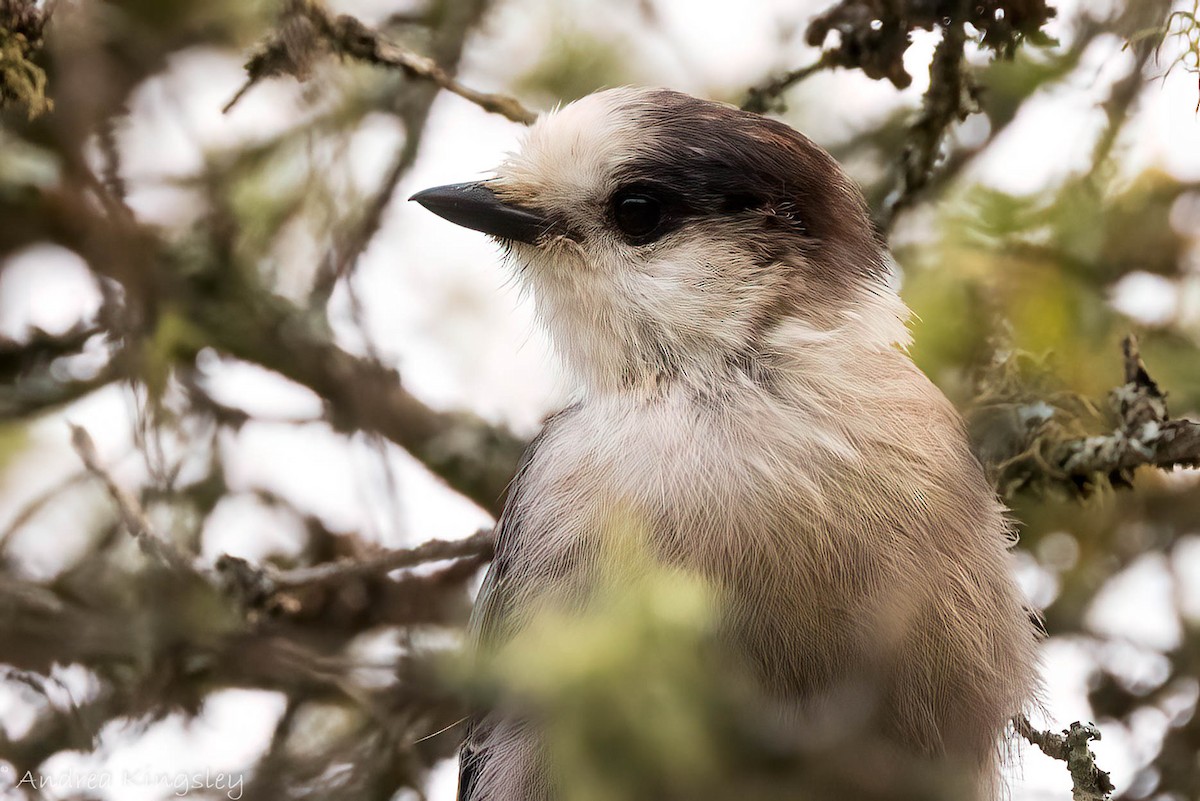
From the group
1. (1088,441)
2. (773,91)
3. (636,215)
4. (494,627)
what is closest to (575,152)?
(636,215)

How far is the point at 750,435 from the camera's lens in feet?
7.84

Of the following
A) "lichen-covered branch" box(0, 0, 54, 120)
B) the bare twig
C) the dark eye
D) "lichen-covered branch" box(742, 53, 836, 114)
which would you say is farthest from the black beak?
the bare twig

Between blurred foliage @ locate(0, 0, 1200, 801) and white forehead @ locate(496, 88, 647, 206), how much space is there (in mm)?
393

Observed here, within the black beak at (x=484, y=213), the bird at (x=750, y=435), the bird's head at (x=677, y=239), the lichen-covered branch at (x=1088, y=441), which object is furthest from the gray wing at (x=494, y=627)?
the lichen-covered branch at (x=1088, y=441)

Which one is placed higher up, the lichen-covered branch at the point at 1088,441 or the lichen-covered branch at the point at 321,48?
the lichen-covered branch at the point at 321,48

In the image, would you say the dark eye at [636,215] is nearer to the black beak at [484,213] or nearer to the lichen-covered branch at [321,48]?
the black beak at [484,213]

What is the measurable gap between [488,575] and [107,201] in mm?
1500

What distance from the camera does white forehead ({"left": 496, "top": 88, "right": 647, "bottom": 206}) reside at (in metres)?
2.60

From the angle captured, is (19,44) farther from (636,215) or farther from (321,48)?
(636,215)

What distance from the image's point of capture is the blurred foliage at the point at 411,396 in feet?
4.27

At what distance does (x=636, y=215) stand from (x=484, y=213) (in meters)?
0.34

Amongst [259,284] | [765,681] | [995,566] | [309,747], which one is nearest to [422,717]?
[309,747]

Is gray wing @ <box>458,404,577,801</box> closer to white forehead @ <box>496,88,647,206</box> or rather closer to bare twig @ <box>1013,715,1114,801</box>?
white forehead @ <box>496,88,647,206</box>

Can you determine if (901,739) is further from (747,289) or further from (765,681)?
(747,289)
